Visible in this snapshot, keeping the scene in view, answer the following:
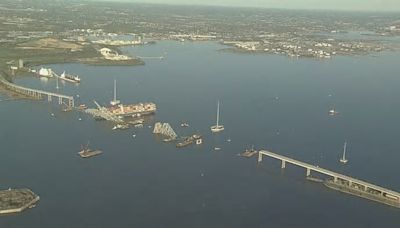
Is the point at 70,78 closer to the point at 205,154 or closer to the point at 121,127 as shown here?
the point at 121,127

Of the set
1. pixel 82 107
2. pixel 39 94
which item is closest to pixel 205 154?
pixel 82 107

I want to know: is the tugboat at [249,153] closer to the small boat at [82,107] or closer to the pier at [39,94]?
the small boat at [82,107]

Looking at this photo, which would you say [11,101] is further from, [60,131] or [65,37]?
[65,37]

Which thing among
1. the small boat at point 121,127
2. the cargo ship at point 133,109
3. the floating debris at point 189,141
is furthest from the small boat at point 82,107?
the floating debris at point 189,141

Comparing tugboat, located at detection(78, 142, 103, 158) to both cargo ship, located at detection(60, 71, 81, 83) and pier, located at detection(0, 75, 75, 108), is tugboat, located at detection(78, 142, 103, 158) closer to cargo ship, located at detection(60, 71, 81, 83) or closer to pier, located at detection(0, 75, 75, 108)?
pier, located at detection(0, 75, 75, 108)

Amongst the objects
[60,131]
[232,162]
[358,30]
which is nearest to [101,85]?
[60,131]

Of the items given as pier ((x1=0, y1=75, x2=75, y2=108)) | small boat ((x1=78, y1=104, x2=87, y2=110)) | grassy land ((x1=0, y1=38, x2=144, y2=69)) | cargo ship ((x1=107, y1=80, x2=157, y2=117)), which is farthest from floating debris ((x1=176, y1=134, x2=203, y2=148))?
grassy land ((x1=0, y1=38, x2=144, y2=69))

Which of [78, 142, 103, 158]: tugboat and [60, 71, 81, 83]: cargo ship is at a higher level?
[60, 71, 81, 83]: cargo ship

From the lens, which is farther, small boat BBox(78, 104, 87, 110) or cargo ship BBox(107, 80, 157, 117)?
small boat BBox(78, 104, 87, 110)
